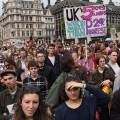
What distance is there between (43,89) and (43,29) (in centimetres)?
9917

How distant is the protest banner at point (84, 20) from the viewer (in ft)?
29.0

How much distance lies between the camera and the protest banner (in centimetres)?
883

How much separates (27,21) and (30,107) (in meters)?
101

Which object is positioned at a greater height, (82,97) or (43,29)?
(43,29)

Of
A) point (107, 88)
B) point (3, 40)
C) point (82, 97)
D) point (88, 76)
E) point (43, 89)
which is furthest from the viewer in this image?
point (3, 40)

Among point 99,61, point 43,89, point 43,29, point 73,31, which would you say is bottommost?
point 43,89

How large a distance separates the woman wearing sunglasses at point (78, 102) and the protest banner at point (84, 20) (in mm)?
5820

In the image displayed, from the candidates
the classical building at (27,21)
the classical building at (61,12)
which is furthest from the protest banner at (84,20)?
the classical building at (27,21)

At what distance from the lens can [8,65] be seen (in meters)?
6.00

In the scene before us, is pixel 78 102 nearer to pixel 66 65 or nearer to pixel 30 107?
pixel 30 107

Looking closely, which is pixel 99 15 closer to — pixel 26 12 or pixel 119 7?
pixel 26 12

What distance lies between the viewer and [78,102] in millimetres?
3143

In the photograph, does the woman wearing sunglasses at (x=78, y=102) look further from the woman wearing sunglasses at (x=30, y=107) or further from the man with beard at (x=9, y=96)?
the man with beard at (x=9, y=96)

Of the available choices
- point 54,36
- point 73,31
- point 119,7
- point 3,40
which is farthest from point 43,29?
point 73,31
